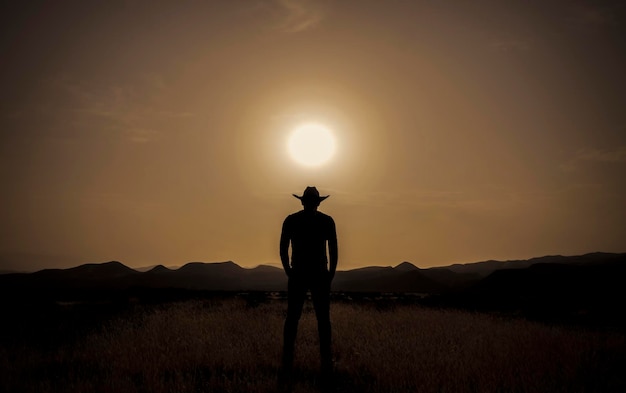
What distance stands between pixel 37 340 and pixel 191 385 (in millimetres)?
6439

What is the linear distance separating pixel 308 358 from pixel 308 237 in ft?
8.08

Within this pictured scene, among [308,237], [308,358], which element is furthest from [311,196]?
[308,358]

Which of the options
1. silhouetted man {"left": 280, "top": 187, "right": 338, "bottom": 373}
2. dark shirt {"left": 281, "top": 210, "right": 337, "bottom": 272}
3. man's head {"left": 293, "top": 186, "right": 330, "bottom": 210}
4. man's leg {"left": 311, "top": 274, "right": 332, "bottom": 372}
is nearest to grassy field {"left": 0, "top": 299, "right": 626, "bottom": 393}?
man's leg {"left": 311, "top": 274, "right": 332, "bottom": 372}

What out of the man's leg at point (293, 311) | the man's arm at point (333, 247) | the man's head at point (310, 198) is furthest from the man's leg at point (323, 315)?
the man's head at point (310, 198)

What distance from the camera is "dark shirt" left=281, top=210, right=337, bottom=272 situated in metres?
6.80

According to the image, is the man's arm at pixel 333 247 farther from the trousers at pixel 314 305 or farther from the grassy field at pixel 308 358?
the grassy field at pixel 308 358

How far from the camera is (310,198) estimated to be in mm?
7035

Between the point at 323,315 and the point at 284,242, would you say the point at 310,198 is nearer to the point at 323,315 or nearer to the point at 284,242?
the point at 284,242

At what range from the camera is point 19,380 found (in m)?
6.58

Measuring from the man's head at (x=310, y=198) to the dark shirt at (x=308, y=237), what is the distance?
4.0 inches

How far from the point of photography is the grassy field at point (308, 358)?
20.6 ft

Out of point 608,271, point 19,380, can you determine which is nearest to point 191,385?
point 19,380

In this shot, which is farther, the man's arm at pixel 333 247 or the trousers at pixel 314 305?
the man's arm at pixel 333 247

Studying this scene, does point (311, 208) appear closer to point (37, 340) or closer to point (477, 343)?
point (477, 343)
